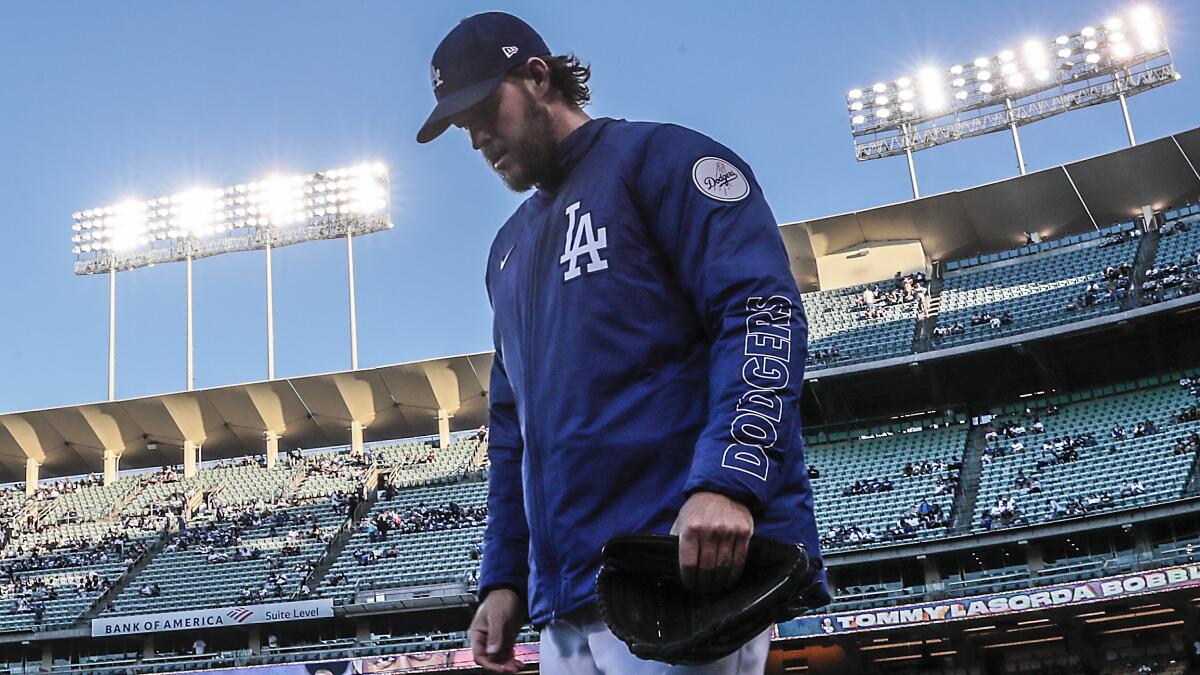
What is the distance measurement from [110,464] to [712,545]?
4574 centimetres

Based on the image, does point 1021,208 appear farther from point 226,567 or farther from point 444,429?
point 226,567

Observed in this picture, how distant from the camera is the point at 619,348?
97.3 inches

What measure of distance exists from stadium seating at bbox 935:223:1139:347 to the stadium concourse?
0.38 ft

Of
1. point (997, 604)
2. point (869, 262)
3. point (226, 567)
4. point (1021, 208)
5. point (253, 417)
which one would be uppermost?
point (1021, 208)

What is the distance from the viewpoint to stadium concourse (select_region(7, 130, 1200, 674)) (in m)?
28.3

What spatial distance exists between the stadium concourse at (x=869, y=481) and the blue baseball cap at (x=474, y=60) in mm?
25114

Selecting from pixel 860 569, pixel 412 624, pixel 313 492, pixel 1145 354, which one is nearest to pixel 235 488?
pixel 313 492

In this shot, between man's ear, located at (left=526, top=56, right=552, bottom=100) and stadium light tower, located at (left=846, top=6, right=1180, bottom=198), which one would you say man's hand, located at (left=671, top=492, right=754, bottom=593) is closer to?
man's ear, located at (left=526, top=56, right=552, bottom=100)

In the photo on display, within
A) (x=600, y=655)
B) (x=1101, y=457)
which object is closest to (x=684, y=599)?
(x=600, y=655)

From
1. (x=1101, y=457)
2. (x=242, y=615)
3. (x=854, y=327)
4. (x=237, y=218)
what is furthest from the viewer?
(x=237, y=218)

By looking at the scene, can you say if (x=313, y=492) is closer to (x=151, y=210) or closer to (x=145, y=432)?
(x=145, y=432)

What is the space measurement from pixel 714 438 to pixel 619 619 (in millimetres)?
372

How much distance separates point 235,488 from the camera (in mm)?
41594

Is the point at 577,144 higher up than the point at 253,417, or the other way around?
the point at 253,417
